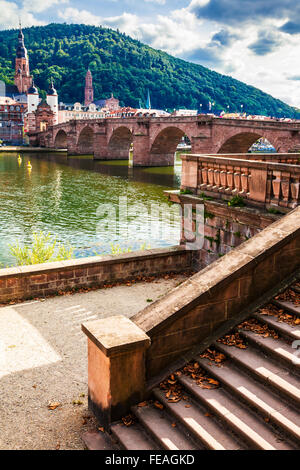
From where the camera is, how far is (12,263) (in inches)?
593

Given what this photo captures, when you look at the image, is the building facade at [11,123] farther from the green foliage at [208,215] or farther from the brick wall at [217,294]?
the brick wall at [217,294]

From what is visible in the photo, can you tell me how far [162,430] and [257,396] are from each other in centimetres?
97

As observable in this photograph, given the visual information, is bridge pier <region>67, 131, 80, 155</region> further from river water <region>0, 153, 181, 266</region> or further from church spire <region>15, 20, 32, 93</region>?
church spire <region>15, 20, 32, 93</region>

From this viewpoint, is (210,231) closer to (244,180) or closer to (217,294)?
(244,180)

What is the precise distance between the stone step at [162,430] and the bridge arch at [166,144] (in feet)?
148

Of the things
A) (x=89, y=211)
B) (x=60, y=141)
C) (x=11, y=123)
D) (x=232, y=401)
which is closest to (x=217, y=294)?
(x=232, y=401)

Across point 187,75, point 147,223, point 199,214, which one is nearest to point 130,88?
point 187,75

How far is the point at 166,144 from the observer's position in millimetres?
52438

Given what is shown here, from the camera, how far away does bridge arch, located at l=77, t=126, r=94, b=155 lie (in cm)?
A: 7020

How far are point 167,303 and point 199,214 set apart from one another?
16.2ft

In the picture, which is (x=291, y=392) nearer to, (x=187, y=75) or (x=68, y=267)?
(x=68, y=267)

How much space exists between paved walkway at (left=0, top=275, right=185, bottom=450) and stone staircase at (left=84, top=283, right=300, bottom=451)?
1.65 ft

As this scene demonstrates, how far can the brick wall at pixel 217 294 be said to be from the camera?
4.95 meters

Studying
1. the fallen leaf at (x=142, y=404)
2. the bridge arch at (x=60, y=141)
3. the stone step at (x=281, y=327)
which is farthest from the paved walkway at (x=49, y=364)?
the bridge arch at (x=60, y=141)
